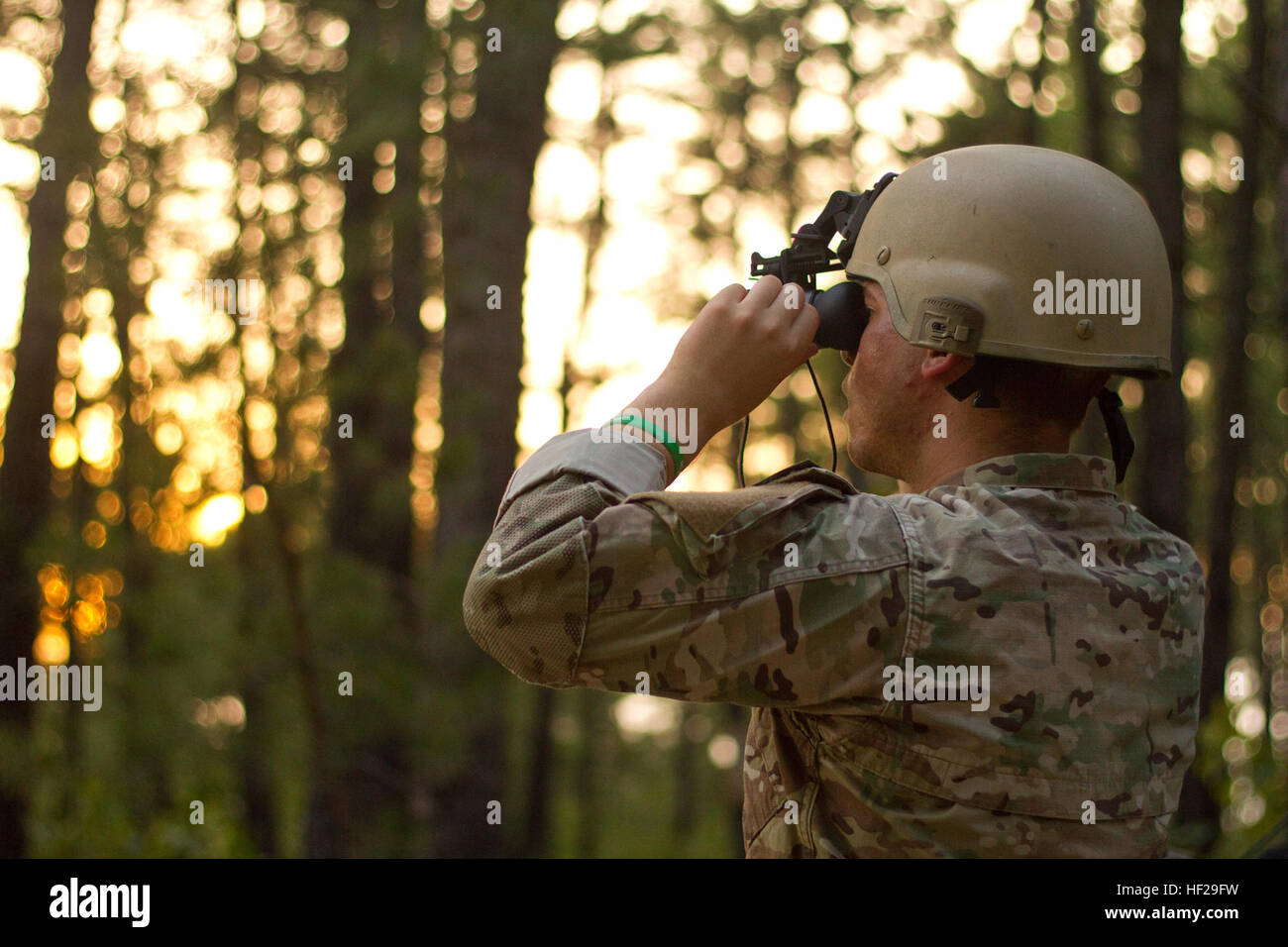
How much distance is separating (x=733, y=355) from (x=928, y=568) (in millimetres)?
492

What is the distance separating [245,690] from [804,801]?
7.26 metres

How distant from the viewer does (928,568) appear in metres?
1.83

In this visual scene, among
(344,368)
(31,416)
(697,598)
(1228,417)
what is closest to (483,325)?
(344,368)

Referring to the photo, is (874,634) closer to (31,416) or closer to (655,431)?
(655,431)

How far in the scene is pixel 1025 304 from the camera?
2.11 meters

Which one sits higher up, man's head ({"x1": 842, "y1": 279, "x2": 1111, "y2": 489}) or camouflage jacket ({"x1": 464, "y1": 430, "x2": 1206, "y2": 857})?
man's head ({"x1": 842, "y1": 279, "x2": 1111, "y2": 489})

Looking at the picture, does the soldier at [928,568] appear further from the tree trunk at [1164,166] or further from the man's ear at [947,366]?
the tree trunk at [1164,166]

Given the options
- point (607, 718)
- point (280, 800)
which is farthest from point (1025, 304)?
point (607, 718)

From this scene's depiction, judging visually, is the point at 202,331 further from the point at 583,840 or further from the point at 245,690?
the point at 583,840

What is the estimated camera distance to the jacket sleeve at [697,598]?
70.6 inches
